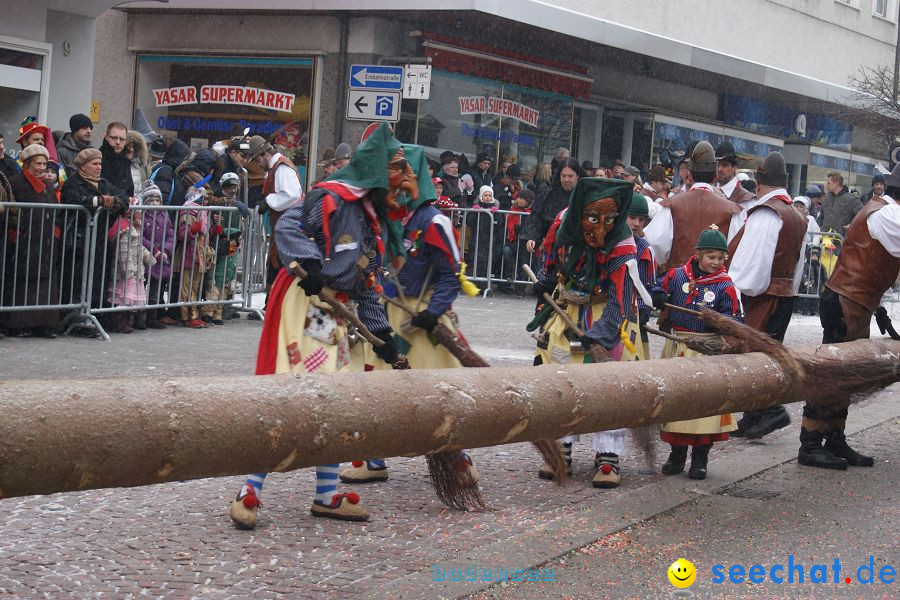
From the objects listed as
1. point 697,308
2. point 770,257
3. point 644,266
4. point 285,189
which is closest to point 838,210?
point 285,189

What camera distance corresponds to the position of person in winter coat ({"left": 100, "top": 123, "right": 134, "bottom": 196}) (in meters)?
11.7

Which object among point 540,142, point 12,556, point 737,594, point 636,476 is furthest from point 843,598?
point 540,142

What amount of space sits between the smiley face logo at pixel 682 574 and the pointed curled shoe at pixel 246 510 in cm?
179

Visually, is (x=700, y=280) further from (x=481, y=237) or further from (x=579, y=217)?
(x=481, y=237)

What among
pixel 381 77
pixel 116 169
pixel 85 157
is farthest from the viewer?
pixel 381 77

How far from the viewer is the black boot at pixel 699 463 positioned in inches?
285

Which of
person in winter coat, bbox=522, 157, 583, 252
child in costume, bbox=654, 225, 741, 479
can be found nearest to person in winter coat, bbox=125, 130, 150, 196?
person in winter coat, bbox=522, 157, 583, 252

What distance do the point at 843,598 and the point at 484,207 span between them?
44.0ft

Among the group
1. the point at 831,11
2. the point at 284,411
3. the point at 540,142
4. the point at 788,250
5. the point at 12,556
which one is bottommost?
the point at 12,556

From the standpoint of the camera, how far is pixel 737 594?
507 centimetres

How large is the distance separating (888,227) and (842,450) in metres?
1.39

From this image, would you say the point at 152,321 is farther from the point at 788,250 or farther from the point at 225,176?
the point at 788,250

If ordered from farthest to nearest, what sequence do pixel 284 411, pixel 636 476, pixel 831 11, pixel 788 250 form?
pixel 831 11 < pixel 788 250 < pixel 636 476 < pixel 284 411

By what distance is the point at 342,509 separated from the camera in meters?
5.87
